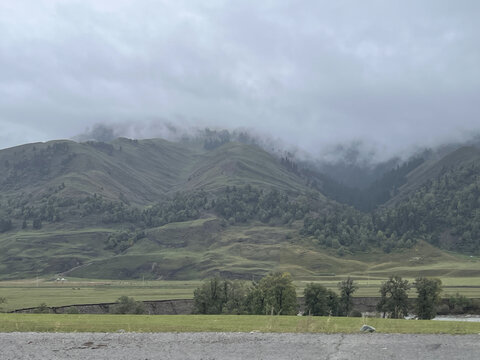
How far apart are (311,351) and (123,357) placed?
10182mm

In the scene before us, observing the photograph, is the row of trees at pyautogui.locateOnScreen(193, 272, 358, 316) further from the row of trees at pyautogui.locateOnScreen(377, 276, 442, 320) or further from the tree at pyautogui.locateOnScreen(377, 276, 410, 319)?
the row of trees at pyautogui.locateOnScreen(377, 276, 442, 320)

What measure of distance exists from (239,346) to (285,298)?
82667mm

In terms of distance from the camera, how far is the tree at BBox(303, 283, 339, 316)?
125938mm

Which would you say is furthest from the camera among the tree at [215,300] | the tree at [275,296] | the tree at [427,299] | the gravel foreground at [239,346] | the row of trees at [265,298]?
the tree at [215,300]

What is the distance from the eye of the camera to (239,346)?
28.5m

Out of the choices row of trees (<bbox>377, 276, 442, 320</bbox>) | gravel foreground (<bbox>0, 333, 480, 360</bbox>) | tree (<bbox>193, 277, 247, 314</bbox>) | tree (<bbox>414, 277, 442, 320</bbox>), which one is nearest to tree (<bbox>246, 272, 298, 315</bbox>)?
tree (<bbox>193, 277, 247, 314</bbox>)

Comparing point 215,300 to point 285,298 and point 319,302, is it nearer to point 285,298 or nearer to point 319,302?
point 285,298

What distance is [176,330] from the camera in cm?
3459

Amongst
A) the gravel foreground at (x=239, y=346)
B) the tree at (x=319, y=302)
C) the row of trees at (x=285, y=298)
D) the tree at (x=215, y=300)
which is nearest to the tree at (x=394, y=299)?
the row of trees at (x=285, y=298)

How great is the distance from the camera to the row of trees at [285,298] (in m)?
109

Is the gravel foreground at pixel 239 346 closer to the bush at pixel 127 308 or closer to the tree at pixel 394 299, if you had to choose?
the tree at pixel 394 299

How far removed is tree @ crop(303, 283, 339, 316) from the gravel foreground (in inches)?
3821

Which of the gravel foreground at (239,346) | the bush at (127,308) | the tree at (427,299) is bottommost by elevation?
the bush at (127,308)

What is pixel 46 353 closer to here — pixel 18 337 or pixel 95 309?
pixel 18 337
